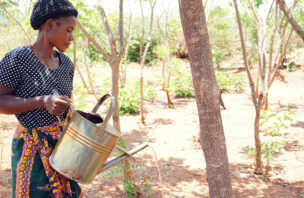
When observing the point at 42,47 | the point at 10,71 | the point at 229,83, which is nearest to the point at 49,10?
the point at 42,47

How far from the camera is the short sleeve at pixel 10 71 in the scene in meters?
1.13

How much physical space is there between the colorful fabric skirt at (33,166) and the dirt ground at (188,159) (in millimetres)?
490

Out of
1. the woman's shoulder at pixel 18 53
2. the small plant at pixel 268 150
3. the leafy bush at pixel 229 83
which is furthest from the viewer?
the leafy bush at pixel 229 83

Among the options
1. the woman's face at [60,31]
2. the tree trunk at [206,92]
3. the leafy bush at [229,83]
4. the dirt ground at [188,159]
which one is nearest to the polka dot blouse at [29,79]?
the woman's face at [60,31]

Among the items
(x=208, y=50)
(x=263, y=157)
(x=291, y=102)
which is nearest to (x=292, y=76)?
(x=291, y=102)

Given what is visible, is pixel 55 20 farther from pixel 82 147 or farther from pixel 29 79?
pixel 82 147

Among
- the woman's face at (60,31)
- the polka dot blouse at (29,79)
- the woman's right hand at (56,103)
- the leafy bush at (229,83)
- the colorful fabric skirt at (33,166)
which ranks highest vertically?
the woman's face at (60,31)

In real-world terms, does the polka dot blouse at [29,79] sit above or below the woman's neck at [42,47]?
below

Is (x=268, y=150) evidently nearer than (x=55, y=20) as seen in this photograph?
No

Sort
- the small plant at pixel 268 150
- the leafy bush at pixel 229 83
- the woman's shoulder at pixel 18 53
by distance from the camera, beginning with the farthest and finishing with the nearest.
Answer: the leafy bush at pixel 229 83
the small plant at pixel 268 150
the woman's shoulder at pixel 18 53

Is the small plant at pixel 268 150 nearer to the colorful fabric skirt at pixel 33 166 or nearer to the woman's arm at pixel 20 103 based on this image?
the colorful fabric skirt at pixel 33 166

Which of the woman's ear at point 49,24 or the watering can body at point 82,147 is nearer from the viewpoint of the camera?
the watering can body at point 82,147

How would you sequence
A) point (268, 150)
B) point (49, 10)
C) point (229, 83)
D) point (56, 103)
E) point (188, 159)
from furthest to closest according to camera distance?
point (229, 83) → point (188, 159) → point (268, 150) → point (49, 10) → point (56, 103)

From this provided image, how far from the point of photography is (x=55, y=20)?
121cm
